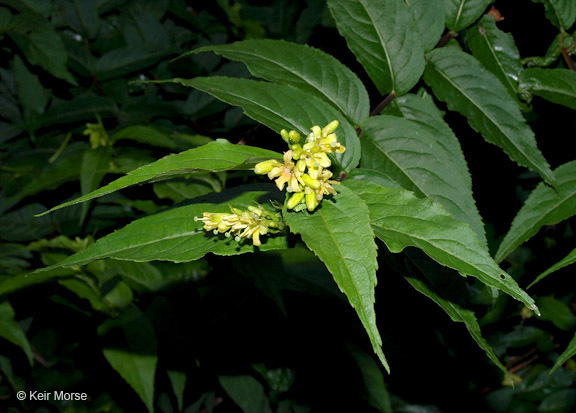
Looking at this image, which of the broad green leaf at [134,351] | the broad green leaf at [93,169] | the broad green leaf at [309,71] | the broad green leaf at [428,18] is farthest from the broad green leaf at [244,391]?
the broad green leaf at [428,18]

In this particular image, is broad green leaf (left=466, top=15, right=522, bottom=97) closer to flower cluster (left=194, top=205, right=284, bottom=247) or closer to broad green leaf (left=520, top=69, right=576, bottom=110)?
broad green leaf (left=520, top=69, right=576, bottom=110)

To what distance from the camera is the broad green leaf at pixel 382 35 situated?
949mm

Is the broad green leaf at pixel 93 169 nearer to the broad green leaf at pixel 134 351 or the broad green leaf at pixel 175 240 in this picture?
the broad green leaf at pixel 134 351

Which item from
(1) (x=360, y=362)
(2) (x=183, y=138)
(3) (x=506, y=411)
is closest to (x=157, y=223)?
(2) (x=183, y=138)

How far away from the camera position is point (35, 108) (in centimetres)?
209

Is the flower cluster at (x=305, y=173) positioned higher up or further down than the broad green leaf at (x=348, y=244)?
higher up

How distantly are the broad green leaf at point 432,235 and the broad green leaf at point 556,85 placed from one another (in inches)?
22.2

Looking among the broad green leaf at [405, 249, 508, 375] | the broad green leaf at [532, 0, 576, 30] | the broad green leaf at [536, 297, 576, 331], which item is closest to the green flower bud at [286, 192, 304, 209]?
the broad green leaf at [405, 249, 508, 375]

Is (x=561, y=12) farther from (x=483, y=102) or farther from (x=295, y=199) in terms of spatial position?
(x=295, y=199)

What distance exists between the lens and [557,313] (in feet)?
7.00

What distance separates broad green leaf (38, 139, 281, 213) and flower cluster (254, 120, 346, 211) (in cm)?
3

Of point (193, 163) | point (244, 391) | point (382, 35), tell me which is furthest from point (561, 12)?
point (244, 391)

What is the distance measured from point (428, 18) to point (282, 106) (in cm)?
46

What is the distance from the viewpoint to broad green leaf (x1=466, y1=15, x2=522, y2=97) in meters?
1.06
